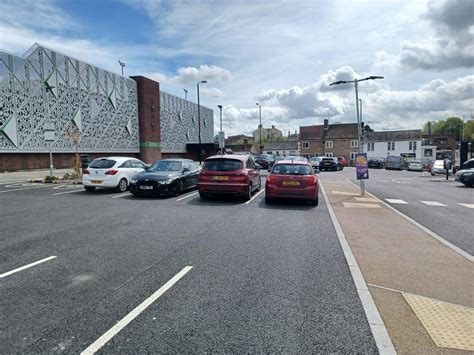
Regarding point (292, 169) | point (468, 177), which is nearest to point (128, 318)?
point (292, 169)

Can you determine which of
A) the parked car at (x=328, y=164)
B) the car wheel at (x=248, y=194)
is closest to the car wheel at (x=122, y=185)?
the car wheel at (x=248, y=194)

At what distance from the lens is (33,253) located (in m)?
5.25

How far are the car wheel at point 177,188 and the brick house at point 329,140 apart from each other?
6115cm

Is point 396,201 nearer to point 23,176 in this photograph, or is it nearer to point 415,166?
point 23,176

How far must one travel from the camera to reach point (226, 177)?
10.7 meters

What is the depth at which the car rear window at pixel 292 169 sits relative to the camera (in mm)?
10422

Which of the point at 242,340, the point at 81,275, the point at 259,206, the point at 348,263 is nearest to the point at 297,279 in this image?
the point at 348,263

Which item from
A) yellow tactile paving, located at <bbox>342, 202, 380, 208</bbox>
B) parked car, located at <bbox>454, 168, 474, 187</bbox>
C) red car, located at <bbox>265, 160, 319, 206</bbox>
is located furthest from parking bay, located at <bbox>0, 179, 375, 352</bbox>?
Result: parked car, located at <bbox>454, 168, 474, 187</bbox>

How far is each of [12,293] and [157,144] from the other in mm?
41716

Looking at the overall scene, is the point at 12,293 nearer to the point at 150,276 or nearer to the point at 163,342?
the point at 150,276

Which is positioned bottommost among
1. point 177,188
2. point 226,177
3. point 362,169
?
point 177,188

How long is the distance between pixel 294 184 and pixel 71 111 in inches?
1094

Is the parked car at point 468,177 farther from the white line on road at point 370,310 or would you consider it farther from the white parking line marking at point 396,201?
the white line on road at point 370,310

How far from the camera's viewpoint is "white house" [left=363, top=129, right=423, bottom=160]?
6556 cm
